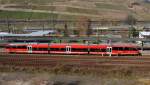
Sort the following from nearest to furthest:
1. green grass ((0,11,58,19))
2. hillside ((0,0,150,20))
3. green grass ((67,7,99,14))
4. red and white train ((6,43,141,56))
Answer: red and white train ((6,43,141,56)), green grass ((0,11,58,19)), hillside ((0,0,150,20)), green grass ((67,7,99,14))

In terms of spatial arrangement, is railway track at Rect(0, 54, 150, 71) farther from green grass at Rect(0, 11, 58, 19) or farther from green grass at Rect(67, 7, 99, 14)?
green grass at Rect(67, 7, 99, 14)

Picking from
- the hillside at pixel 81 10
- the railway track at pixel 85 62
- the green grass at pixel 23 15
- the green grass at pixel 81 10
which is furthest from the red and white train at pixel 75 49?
the green grass at pixel 81 10

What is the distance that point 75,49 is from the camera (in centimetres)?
4525

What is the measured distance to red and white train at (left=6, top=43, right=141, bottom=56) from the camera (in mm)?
43844

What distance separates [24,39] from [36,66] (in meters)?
19.5

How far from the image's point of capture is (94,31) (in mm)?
71625

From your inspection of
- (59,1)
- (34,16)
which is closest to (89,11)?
(34,16)

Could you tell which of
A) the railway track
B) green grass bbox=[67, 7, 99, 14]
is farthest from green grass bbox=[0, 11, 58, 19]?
the railway track

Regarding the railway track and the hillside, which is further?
the hillside

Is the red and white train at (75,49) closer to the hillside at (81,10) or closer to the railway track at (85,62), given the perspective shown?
the railway track at (85,62)

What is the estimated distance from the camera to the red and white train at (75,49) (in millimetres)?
43844

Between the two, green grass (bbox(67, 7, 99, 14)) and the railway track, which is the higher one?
green grass (bbox(67, 7, 99, 14))

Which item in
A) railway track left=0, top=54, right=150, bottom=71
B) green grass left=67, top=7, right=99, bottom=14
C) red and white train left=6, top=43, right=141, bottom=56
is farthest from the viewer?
green grass left=67, top=7, right=99, bottom=14

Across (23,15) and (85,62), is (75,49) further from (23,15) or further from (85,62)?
(23,15)
